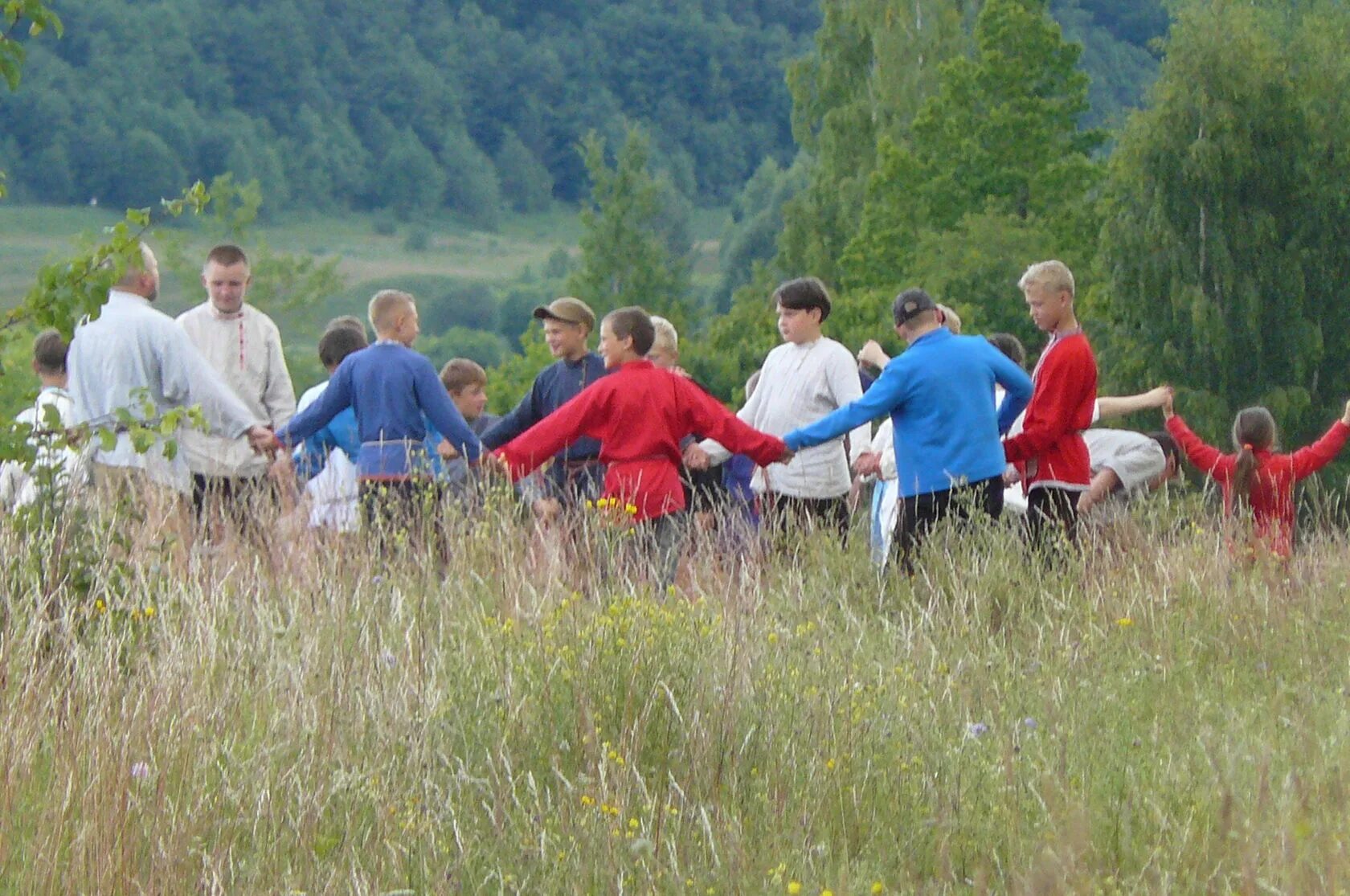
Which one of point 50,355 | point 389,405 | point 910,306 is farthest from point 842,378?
point 50,355

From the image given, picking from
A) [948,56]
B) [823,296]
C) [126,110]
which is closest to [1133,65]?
[948,56]

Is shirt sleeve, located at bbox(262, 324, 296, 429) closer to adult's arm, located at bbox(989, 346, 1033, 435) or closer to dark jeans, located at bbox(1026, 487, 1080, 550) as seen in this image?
adult's arm, located at bbox(989, 346, 1033, 435)

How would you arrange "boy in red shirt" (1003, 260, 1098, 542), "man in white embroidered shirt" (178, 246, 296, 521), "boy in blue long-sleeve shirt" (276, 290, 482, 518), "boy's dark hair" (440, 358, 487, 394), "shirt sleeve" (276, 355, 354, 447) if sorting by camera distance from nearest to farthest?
"boy in red shirt" (1003, 260, 1098, 542)
"boy in blue long-sleeve shirt" (276, 290, 482, 518)
"shirt sleeve" (276, 355, 354, 447)
"man in white embroidered shirt" (178, 246, 296, 521)
"boy's dark hair" (440, 358, 487, 394)

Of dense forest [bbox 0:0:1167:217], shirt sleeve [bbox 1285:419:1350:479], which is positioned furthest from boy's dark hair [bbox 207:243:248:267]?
dense forest [bbox 0:0:1167:217]

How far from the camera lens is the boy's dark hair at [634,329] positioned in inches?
301

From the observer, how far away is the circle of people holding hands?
755 centimetres

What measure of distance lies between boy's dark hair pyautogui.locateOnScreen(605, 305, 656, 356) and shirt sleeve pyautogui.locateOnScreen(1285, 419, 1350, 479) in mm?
3093

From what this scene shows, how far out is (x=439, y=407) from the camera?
8.01 meters

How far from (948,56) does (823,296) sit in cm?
4181

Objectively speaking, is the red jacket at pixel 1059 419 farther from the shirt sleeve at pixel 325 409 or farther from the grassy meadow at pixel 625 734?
the shirt sleeve at pixel 325 409

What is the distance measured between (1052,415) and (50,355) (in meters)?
4.23

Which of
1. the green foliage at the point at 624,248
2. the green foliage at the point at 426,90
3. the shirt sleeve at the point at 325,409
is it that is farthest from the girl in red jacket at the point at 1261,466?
the green foliage at the point at 426,90

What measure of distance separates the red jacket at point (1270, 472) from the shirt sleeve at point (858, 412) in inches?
58.5

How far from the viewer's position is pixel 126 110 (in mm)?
116000
